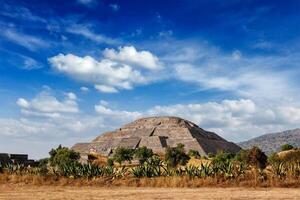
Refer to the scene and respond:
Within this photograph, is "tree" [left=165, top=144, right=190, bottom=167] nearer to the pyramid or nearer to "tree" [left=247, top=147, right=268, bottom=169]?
"tree" [left=247, top=147, right=268, bottom=169]

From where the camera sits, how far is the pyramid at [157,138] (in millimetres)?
145875

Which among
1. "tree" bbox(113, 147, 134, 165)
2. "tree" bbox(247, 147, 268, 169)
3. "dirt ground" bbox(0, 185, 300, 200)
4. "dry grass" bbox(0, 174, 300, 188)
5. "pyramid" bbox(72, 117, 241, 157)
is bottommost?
"dirt ground" bbox(0, 185, 300, 200)

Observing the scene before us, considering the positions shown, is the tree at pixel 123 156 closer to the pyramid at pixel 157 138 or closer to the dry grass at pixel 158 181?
the pyramid at pixel 157 138

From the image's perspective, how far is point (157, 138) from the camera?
491 ft

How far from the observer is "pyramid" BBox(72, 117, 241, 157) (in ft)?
479

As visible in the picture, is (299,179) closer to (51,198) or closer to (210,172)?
(210,172)

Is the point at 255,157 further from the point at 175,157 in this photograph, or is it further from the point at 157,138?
the point at 157,138

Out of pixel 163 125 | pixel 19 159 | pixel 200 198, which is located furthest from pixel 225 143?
pixel 200 198

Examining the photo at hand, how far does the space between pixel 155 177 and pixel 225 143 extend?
141m

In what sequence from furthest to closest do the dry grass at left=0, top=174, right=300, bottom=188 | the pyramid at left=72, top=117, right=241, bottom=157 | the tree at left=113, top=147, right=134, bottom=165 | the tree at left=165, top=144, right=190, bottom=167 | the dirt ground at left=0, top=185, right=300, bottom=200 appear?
1. the pyramid at left=72, top=117, right=241, bottom=157
2. the tree at left=113, top=147, right=134, bottom=165
3. the tree at left=165, top=144, right=190, bottom=167
4. the dry grass at left=0, top=174, right=300, bottom=188
5. the dirt ground at left=0, top=185, right=300, bottom=200

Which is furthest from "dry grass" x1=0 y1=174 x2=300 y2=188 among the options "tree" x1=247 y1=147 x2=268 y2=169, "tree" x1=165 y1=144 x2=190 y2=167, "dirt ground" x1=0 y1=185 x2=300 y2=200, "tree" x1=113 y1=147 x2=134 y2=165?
"tree" x1=113 y1=147 x2=134 y2=165

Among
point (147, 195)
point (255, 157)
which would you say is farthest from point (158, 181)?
point (255, 157)

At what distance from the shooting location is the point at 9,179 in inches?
1066

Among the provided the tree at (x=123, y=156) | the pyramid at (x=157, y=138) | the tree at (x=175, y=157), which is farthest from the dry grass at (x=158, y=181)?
the pyramid at (x=157, y=138)
